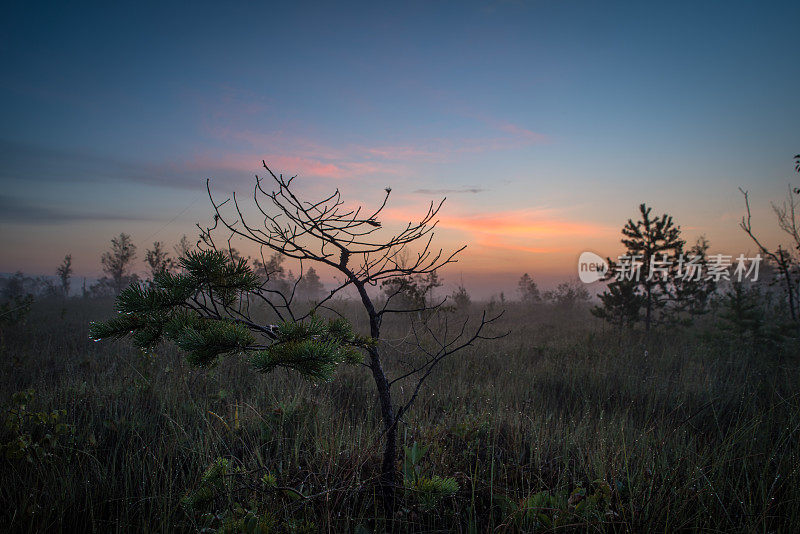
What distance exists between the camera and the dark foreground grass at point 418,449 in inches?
96.5

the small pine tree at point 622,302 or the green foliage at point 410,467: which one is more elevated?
the small pine tree at point 622,302

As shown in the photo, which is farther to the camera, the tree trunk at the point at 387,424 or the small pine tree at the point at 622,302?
the small pine tree at the point at 622,302

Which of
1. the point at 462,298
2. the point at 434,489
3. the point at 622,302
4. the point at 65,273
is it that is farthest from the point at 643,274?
the point at 65,273

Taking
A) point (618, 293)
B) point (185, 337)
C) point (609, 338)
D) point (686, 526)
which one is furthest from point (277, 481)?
point (618, 293)

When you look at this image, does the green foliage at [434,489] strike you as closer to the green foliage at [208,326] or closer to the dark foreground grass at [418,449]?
the dark foreground grass at [418,449]

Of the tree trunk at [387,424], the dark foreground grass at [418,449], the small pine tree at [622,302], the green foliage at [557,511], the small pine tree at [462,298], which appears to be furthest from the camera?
the small pine tree at [462,298]

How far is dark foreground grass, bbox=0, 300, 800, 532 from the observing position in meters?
2.45

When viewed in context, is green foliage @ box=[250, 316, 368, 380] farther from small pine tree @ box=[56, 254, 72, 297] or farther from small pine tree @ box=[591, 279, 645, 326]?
small pine tree @ box=[56, 254, 72, 297]

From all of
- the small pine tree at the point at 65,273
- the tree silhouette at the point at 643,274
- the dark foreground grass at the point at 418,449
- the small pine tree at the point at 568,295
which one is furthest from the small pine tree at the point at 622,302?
the small pine tree at the point at 65,273

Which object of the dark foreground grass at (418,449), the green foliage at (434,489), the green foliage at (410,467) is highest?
the green foliage at (434,489)

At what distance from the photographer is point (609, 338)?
32.3 feet

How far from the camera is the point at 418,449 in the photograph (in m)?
2.70

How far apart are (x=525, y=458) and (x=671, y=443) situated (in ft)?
5.03

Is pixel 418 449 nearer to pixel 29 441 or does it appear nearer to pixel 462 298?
pixel 29 441
